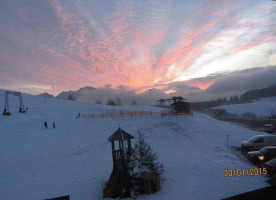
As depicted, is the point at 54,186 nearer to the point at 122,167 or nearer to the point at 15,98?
the point at 122,167

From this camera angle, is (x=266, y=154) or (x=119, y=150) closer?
(x=119, y=150)

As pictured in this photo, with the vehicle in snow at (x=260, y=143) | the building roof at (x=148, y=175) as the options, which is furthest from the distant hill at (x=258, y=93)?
the building roof at (x=148, y=175)

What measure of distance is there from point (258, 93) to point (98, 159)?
156 m

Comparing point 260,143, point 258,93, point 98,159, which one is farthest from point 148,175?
point 258,93

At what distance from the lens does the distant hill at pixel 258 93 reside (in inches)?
4908

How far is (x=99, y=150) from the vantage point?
16.4 meters

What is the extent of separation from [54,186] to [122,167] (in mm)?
3688

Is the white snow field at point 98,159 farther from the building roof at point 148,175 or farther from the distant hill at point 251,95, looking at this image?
the distant hill at point 251,95

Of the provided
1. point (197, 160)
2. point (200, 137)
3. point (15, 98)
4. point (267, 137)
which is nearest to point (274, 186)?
point (197, 160)

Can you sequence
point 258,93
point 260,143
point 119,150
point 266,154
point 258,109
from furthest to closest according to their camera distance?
point 258,93, point 258,109, point 260,143, point 266,154, point 119,150

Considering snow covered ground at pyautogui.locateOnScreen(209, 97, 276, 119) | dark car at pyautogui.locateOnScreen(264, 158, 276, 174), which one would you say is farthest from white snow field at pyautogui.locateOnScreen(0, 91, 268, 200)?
snow covered ground at pyautogui.locateOnScreen(209, 97, 276, 119)

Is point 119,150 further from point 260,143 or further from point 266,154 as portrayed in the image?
point 260,143

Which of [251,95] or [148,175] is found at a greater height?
[251,95]

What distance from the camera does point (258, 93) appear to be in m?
138
